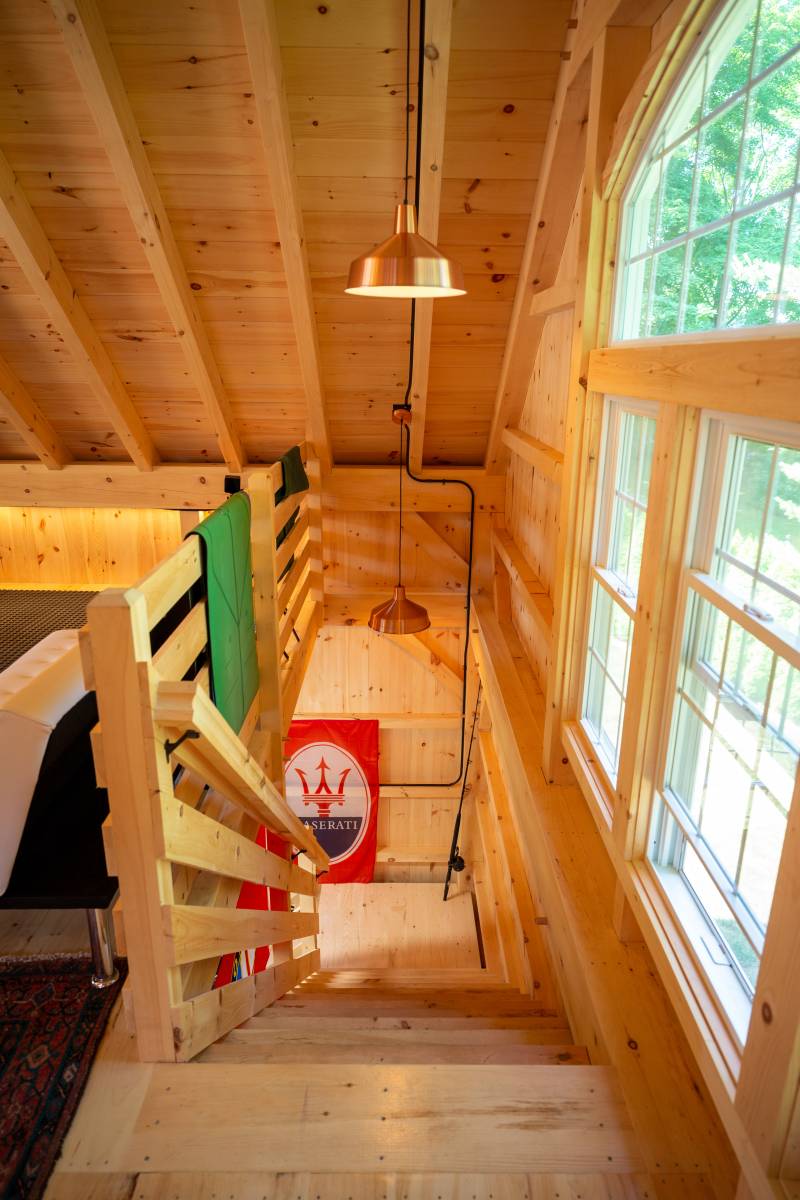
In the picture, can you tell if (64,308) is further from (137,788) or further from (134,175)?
(137,788)

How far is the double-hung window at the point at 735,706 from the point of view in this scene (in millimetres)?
1390

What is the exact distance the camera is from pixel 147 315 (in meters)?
3.89

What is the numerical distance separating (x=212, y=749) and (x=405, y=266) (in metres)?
1.27

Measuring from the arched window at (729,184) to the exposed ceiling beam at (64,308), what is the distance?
2.54 m

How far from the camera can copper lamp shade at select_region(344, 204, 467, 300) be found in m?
1.89

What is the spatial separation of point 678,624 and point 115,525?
15.7ft

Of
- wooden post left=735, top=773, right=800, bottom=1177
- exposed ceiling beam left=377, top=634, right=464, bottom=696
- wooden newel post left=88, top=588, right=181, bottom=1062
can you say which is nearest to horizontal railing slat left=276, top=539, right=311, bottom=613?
exposed ceiling beam left=377, top=634, right=464, bottom=696

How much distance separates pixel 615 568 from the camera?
2521mm

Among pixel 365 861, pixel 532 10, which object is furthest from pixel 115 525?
pixel 532 10

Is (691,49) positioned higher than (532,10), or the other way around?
(532,10)

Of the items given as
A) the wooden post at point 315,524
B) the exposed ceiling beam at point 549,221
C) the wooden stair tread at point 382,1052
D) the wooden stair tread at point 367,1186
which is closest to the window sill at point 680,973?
the wooden stair tread at point 367,1186

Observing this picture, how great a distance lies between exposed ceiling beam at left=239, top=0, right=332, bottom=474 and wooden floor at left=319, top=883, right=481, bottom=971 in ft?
12.2

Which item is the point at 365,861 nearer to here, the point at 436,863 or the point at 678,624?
the point at 436,863

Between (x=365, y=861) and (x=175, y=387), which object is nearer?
(x=175, y=387)
